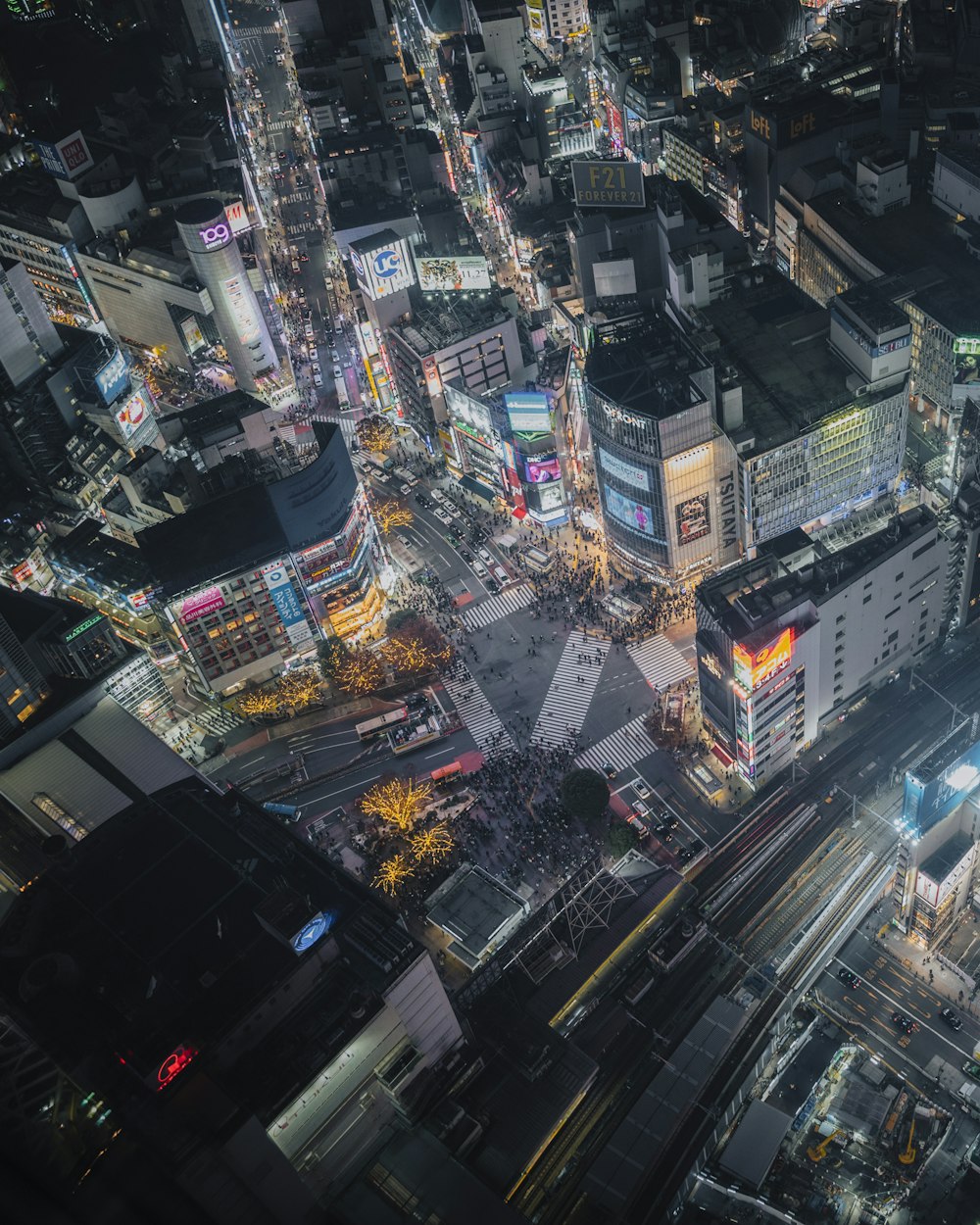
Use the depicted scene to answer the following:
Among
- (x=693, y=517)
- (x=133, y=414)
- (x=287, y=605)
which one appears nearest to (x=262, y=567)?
(x=287, y=605)

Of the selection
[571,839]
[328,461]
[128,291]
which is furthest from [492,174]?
[571,839]

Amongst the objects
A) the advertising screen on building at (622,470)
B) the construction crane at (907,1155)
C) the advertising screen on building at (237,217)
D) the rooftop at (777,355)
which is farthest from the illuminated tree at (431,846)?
the advertising screen on building at (237,217)

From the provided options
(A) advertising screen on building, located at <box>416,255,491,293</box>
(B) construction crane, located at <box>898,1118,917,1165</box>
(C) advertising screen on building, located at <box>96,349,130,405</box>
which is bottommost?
(B) construction crane, located at <box>898,1118,917,1165</box>

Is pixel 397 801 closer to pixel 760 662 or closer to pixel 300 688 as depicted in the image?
pixel 300 688

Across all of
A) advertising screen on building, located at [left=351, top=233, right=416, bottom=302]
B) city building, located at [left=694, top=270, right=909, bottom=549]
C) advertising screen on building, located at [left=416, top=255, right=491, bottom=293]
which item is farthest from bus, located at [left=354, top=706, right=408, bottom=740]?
advertising screen on building, located at [left=416, top=255, right=491, bottom=293]

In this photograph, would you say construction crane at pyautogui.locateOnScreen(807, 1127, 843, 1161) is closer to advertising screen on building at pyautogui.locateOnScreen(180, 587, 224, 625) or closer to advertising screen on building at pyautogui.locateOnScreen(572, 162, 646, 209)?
advertising screen on building at pyautogui.locateOnScreen(180, 587, 224, 625)
